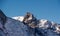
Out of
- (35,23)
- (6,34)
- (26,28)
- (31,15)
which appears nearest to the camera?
(6,34)

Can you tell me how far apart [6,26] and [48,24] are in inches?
239

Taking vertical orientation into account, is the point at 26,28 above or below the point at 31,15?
below

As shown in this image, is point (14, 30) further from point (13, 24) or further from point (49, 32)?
point (49, 32)

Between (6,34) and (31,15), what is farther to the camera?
(31,15)

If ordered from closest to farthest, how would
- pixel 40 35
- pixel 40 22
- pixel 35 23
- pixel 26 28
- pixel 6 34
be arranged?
pixel 6 34 < pixel 26 28 < pixel 40 35 < pixel 35 23 < pixel 40 22

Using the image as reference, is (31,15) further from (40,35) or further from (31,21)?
(40,35)

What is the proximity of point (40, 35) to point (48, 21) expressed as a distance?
2843 mm

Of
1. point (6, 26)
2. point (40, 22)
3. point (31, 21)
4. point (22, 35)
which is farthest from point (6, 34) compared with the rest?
point (40, 22)

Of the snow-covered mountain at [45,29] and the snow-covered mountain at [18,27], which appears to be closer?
the snow-covered mountain at [18,27]

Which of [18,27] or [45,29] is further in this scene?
[45,29]

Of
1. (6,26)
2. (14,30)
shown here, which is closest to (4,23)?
(6,26)

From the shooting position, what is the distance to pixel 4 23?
757 centimetres

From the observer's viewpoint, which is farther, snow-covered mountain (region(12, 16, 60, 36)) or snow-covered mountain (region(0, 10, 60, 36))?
snow-covered mountain (region(12, 16, 60, 36))

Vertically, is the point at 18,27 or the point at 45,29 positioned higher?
the point at 18,27
